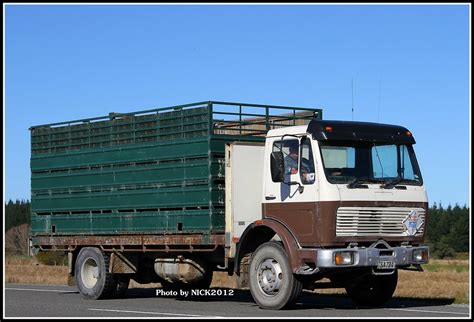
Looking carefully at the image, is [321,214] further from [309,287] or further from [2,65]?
[2,65]

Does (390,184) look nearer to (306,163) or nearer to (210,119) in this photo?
(306,163)

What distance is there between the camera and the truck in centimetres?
1634

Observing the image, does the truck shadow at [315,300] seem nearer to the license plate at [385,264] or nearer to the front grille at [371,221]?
the license plate at [385,264]

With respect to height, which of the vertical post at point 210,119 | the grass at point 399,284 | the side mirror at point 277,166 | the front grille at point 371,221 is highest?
the vertical post at point 210,119

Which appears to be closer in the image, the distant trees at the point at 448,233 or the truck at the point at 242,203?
the truck at the point at 242,203

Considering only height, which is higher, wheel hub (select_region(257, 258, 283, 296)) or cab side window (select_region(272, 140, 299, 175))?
cab side window (select_region(272, 140, 299, 175))

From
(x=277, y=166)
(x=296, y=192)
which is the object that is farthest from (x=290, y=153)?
(x=296, y=192)

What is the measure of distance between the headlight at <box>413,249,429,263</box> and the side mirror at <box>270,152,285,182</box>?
8.38 ft

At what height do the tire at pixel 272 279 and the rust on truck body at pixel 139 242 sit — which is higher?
the rust on truck body at pixel 139 242

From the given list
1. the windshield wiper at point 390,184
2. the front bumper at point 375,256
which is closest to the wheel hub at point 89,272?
the front bumper at point 375,256

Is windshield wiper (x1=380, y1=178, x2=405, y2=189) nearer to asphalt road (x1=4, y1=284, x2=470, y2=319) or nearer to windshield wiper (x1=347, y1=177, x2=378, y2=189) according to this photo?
windshield wiper (x1=347, y1=177, x2=378, y2=189)

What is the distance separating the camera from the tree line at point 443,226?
351ft

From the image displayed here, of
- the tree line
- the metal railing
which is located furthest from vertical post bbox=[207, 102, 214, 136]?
the tree line

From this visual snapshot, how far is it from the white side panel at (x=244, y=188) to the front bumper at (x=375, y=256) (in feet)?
6.97
